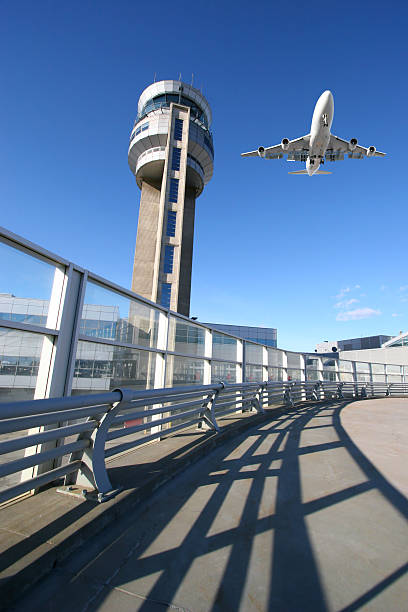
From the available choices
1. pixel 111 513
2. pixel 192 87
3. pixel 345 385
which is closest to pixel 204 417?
Answer: pixel 111 513

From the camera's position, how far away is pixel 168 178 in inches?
1516

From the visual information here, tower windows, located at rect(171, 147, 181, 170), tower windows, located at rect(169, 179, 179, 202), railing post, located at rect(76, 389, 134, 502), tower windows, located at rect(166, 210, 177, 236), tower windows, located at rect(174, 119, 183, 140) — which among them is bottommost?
railing post, located at rect(76, 389, 134, 502)

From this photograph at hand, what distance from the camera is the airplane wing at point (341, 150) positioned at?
1070 inches

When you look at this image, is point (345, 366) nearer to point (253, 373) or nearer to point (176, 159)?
point (253, 373)

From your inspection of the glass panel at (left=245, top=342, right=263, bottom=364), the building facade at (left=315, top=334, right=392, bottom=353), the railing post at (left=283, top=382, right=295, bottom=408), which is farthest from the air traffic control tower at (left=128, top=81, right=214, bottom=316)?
the building facade at (left=315, top=334, right=392, bottom=353)

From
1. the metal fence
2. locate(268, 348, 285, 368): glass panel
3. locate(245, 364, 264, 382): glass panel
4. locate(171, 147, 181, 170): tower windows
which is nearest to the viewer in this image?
the metal fence

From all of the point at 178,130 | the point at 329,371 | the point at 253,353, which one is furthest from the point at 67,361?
the point at 178,130

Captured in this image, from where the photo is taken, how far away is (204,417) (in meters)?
4.68

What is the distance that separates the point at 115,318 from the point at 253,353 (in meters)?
5.72

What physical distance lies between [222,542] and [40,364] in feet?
6.67

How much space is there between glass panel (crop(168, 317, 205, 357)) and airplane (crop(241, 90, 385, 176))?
918 inches

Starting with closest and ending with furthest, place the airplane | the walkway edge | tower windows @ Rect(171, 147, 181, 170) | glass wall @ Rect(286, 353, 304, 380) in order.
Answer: the walkway edge → glass wall @ Rect(286, 353, 304, 380) → the airplane → tower windows @ Rect(171, 147, 181, 170)

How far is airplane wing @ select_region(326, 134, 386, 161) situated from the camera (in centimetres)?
2719

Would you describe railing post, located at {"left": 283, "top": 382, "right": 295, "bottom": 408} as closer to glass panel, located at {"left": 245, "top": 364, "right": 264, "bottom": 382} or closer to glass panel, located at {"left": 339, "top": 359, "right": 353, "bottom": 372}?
glass panel, located at {"left": 245, "top": 364, "right": 264, "bottom": 382}
